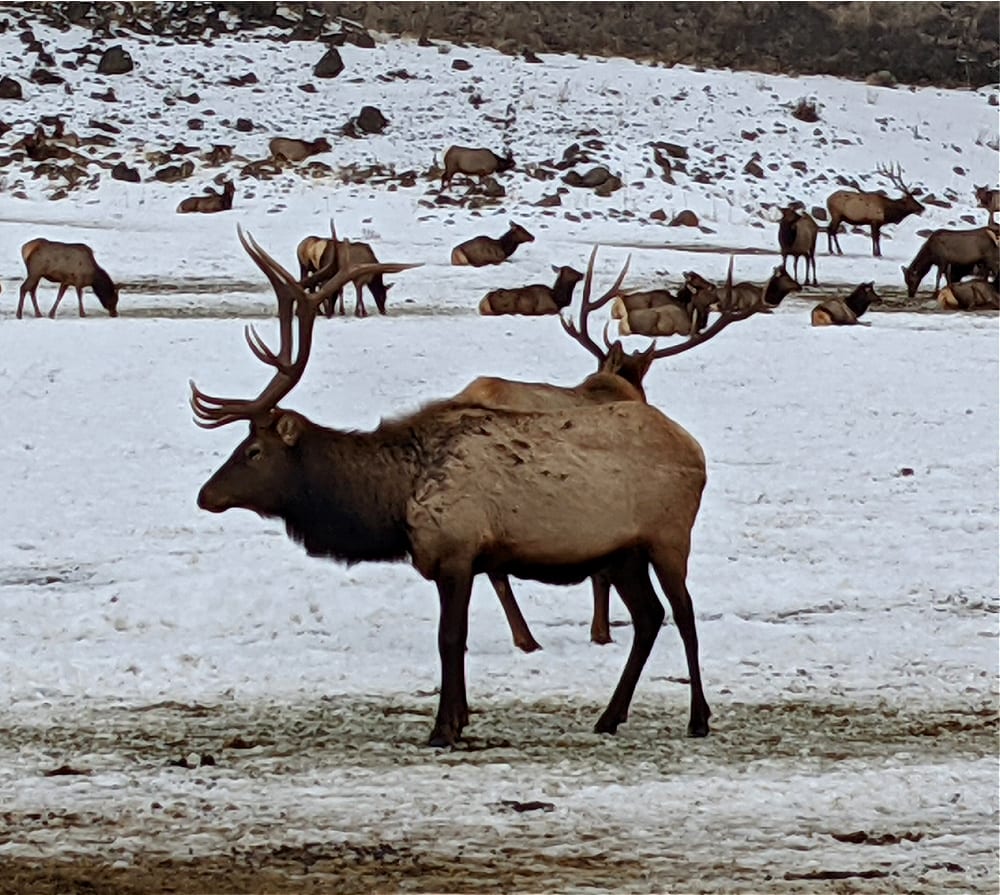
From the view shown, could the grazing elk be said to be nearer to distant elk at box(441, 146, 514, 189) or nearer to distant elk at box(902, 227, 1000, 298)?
distant elk at box(902, 227, 1000, 298)

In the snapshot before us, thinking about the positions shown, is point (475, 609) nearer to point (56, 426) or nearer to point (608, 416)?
point (608, 416)

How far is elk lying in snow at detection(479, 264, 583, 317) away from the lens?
72.4ft

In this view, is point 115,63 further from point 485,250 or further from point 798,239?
point 798,239

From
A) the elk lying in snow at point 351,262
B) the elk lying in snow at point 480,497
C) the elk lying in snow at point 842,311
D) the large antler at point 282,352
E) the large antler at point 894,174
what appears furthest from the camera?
the large antler at point 894,174

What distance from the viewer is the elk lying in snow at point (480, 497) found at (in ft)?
25.4

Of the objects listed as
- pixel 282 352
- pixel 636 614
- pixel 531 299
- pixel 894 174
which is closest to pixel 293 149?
pixel 894 174

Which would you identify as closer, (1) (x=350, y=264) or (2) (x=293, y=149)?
(1) (x=350, y=264)

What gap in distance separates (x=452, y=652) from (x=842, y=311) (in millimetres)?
14951

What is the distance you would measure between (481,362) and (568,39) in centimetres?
2989

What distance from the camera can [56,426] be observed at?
15.3 meters

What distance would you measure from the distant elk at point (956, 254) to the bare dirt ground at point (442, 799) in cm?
1869

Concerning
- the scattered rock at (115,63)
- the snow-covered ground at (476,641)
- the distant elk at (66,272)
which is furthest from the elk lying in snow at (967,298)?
the scattered rock at (115,63)

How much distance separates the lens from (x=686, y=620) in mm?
7980

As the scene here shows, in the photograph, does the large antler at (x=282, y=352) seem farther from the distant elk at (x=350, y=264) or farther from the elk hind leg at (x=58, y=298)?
the elk hind leg at (x=58, y=298)
